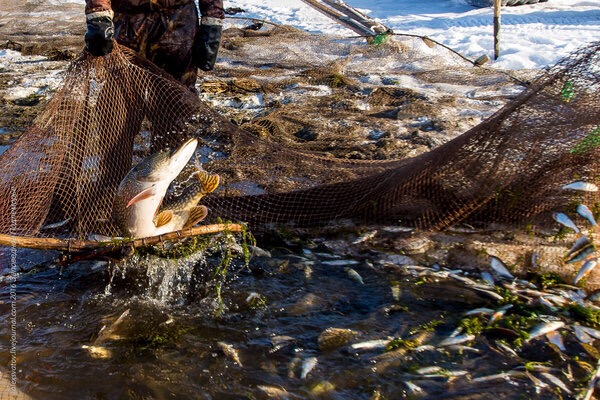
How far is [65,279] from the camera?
456 cm

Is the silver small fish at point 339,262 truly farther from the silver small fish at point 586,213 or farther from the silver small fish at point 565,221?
the silver small fish at point 586,213

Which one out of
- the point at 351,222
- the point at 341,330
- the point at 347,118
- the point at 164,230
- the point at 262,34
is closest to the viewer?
the point at 341,330

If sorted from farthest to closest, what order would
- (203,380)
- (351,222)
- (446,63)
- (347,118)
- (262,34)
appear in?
(262,34) < (446,63) < (347,118) < (351,222) < (203,380)

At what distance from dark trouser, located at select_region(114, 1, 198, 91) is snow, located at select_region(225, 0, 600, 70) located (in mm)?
6523

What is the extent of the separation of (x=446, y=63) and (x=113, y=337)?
8215mm

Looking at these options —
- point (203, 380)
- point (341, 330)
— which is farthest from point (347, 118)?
point (203, 380)

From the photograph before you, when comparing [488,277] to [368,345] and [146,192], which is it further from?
[146,192]

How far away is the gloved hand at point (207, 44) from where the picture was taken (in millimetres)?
5480

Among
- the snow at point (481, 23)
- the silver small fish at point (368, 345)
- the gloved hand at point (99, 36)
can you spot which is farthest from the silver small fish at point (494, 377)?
the snow at point (481, 23)

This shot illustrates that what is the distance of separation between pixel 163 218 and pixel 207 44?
197 cm

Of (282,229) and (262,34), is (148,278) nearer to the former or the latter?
(282,229)

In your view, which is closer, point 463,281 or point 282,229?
point 463,281

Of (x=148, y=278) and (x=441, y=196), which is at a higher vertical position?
(x=441, y=196)

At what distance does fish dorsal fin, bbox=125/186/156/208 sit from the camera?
3.97 m
